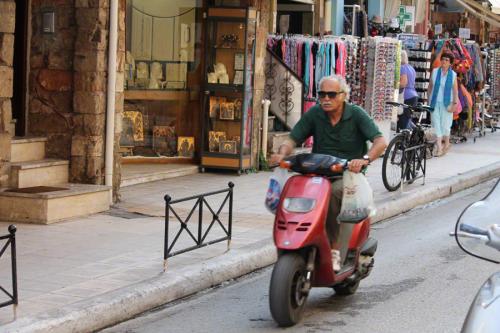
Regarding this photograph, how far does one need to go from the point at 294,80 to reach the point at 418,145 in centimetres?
281

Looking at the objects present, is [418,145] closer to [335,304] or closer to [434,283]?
[434,283]

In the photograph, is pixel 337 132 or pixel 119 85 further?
pixel 119 85

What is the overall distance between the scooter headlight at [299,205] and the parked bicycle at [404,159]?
742 centimetres

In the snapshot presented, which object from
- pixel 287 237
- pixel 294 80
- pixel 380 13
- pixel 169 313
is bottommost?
pixel 169 313

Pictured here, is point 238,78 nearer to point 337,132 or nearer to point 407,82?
point 407,82

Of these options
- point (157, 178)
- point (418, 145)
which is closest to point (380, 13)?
point (418, 145)

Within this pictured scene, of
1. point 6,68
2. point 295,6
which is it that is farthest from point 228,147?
point 295,6

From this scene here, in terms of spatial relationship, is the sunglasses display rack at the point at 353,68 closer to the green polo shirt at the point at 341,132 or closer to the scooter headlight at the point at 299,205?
the green polo shirt at the point at 341,132

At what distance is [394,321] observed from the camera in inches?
318

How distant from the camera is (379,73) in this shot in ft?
65.4

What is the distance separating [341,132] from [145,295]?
79.0 inches

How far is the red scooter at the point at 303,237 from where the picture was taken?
7.57 m

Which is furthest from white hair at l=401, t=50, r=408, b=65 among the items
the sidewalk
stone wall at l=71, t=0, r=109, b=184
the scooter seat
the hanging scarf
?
the scooter seat

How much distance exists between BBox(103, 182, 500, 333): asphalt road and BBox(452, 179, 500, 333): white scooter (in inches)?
128
